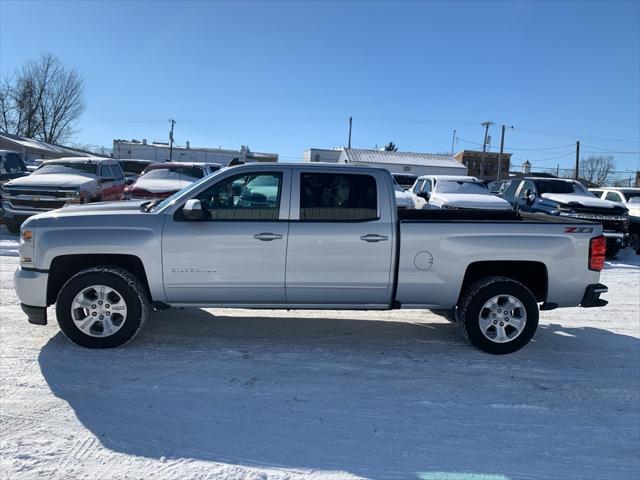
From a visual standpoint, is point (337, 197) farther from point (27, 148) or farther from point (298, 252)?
point (27, 148)

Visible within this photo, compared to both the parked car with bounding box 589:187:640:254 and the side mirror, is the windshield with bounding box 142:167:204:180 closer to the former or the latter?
the side mirror

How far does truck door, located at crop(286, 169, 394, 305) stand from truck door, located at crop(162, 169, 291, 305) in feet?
0.49

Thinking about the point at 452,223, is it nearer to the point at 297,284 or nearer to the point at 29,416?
the point at 297,284

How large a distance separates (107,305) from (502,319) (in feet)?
12.7

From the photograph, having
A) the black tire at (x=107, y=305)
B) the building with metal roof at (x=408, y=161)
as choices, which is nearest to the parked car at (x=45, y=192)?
the black tire at (x=107, y=305)

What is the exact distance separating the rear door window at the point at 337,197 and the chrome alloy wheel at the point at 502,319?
4.89 ft

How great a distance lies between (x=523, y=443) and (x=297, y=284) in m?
2.39

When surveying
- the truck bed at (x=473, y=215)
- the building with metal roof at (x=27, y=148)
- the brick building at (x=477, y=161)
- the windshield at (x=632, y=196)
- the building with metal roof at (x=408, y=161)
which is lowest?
the truck bed at (x=473, y=215)

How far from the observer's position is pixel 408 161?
55.6 m

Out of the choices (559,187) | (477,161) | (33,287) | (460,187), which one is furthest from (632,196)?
(477,161)

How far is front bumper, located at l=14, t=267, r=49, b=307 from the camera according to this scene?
4.79 m

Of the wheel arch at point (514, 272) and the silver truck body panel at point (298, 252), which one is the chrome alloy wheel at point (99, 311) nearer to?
the silver truck body panel at point (298, 252)

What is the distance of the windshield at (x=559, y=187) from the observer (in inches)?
550

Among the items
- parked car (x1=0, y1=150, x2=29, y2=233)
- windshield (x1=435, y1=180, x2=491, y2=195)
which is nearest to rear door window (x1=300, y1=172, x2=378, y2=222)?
windshield (x1=435, y1=180, x2=491, y2=195)
